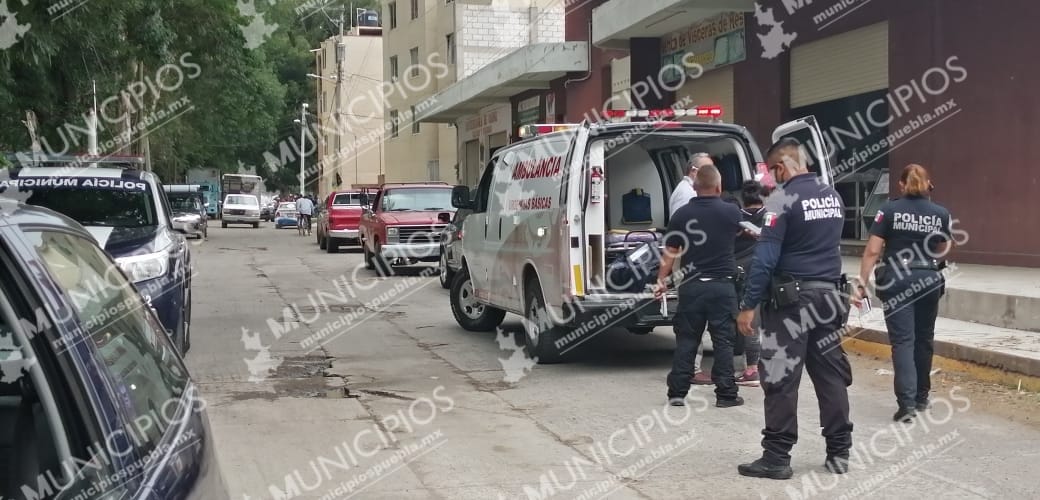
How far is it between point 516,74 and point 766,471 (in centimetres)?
2343

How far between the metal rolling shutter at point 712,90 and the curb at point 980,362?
10.8 meters

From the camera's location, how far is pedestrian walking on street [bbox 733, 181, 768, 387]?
8.71 meters

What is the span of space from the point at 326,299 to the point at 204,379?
686cm

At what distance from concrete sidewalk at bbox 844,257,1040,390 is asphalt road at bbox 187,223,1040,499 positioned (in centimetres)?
35

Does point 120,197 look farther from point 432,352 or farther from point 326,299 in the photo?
point 326,299

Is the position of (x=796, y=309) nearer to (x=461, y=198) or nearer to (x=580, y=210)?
(x=580, y=210)

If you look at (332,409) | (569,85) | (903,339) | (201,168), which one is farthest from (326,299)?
(201,168)

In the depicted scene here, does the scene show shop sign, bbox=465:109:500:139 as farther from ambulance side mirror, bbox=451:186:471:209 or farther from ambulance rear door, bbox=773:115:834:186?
ambulance rear door, bbox=773:115:834:186

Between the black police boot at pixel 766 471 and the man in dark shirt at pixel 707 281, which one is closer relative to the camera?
the black police boot at pixel 766 471

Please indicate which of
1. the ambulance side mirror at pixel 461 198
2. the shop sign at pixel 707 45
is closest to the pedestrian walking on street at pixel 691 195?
the ambulance side mirror at pixel 461 198

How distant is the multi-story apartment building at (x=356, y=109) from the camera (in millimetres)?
59594

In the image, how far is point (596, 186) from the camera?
29.6ft

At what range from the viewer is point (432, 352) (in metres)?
10.9

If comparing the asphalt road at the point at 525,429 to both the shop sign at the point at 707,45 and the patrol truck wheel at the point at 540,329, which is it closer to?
the patrol truck wheel at the point at 540,329
